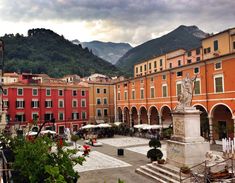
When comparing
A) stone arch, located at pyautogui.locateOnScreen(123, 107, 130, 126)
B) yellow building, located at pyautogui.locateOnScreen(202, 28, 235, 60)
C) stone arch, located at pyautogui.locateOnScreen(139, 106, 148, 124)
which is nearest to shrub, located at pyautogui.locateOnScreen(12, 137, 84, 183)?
yellow building, located at pyautogui.locateOnScreen(202, 28, 235, 60)

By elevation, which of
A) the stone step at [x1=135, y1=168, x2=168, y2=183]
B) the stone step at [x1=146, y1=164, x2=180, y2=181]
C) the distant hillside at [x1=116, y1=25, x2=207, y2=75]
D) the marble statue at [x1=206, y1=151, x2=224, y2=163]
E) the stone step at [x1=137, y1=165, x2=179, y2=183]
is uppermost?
the distant hillside at [x1=116, y1=25, x2=207, y2=75]

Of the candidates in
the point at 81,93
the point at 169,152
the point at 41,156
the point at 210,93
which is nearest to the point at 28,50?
the point at 81,93

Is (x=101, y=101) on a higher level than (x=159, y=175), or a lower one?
higher

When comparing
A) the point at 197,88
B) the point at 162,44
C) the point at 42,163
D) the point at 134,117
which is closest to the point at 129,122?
the point at 134,117

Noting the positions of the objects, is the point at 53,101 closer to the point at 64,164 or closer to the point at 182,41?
the point at 64,164

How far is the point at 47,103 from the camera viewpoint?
166 ft

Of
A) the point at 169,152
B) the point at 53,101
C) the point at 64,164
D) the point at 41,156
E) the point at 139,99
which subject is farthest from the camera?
the point at 53,101

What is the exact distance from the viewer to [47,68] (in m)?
85.5

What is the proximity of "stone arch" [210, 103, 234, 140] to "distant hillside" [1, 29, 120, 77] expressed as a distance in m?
56.1

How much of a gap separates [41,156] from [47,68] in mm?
79688

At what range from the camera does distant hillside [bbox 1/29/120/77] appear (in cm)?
8275

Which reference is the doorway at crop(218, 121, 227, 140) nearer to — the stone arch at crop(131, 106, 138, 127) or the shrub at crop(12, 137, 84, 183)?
the stone arch at crop(131, 106, 138, 127)

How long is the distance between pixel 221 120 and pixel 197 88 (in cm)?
465

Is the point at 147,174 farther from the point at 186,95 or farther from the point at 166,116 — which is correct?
the point at 166,116
